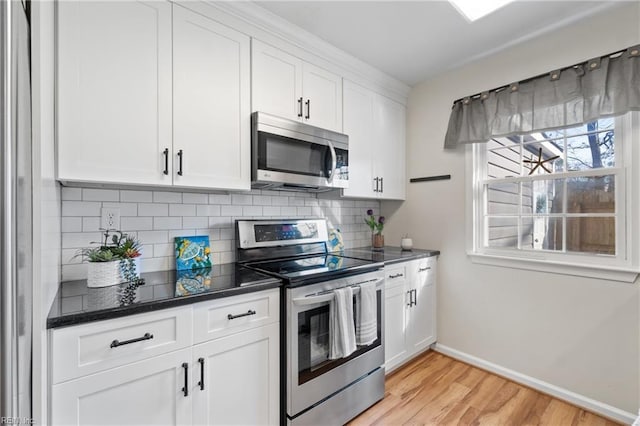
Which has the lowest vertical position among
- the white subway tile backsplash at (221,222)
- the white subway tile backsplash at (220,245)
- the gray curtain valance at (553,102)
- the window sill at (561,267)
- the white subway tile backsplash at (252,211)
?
the window sill at (561,267)

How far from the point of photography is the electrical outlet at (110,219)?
5.28 feet

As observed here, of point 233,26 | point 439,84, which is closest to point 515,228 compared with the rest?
point 439,84

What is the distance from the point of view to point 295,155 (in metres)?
2.01

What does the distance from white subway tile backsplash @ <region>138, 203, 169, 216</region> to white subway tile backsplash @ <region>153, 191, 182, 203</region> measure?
3 centimetres

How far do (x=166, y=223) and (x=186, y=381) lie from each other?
92cm

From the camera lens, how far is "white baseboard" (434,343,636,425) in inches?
72.2

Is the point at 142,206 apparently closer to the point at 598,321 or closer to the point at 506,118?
the point at 506,118

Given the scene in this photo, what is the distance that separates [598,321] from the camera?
6.27 feet

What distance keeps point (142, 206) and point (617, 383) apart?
306cm

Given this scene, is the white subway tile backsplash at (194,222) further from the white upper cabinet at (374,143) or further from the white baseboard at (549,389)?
the white baseboard at (549,389)

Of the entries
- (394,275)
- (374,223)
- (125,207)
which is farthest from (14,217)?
(374,223)

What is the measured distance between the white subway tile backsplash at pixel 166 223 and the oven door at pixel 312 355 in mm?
849

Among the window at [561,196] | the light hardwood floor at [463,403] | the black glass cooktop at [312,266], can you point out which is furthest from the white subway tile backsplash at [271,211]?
the window at [561,196]

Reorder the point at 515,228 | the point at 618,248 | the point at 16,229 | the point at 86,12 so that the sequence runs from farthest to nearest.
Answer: the point at 515,228
the point at 618,248
the point at 86,12
the point at 16,229
